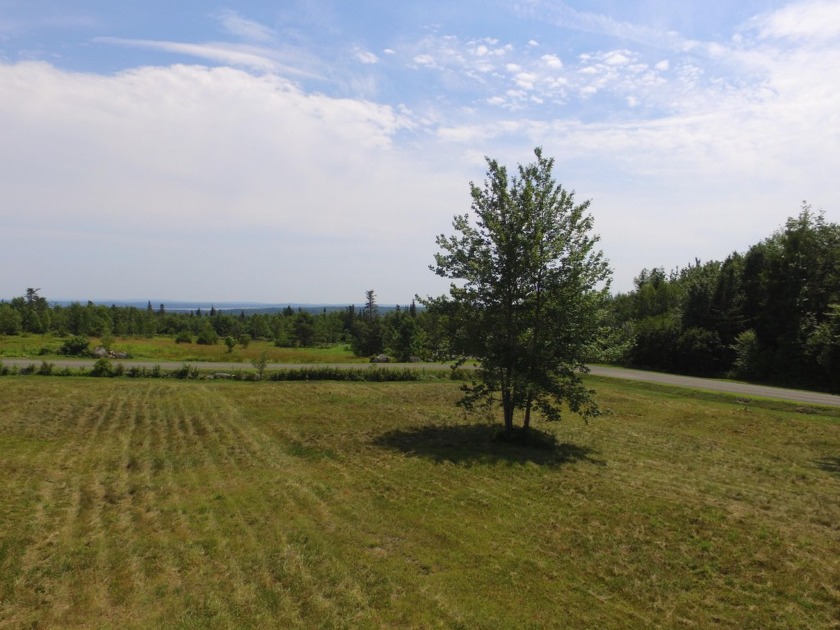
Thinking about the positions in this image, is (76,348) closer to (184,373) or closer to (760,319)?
(184,373)

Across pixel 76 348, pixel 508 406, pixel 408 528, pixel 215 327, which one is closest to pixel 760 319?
pixel 508 406

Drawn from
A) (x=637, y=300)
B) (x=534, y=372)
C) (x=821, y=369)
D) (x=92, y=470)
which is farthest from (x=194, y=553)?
(x=637, y=300)

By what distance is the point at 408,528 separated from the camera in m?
10.2

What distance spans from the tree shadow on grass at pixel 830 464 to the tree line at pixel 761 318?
2043cm

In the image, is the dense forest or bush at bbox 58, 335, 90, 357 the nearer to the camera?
the dense forest

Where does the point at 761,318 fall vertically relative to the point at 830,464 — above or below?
above

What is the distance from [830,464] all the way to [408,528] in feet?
51.0

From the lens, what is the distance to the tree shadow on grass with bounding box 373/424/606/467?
51.9 ft

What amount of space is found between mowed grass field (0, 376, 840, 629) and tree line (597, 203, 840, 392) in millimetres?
23044

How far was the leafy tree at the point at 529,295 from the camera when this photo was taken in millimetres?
17891

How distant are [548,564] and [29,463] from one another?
15265mm

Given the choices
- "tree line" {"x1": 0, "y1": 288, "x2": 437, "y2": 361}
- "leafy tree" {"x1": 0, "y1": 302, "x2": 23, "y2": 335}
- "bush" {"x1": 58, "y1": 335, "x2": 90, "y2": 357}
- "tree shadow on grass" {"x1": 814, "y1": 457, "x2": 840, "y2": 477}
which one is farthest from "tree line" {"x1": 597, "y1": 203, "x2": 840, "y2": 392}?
"leafy tree" {"x1": 0, "y1": 302, "x2": 23, "y2": 335}

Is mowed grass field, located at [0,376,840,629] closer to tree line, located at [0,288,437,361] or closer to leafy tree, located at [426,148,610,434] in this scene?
leafy tree, located at [426,148,610,434]

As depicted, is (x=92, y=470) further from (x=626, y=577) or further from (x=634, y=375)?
(x=634, y=375)
